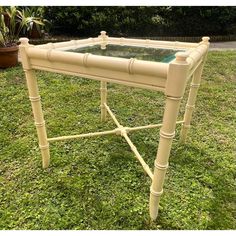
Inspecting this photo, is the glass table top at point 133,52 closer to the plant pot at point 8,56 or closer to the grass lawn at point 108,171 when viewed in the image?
the grass lawn at point 108,171

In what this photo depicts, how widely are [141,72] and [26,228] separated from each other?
99 centimetres

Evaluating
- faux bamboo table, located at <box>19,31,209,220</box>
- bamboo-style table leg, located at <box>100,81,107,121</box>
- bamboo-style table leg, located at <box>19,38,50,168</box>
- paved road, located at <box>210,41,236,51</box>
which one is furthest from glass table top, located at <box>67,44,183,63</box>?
paved road, located at <box>210,41,236,51</box>

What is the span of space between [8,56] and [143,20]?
9.51 feet

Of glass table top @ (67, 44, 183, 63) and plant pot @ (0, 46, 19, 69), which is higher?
glass table top @ (67, 44, 183, 63)

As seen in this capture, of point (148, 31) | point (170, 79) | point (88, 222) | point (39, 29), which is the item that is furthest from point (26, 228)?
point (148, 31)

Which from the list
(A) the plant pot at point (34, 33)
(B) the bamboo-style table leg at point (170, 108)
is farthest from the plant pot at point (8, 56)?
(B) the bamboo-style table leg at point (170, 108)

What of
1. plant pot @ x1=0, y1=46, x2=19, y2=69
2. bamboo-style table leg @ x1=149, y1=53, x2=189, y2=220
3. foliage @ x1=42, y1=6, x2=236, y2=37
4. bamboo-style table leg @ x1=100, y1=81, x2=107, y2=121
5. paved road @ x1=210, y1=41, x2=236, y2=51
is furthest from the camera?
paved road @ x1=210, y1=41, x2=236, y2=51

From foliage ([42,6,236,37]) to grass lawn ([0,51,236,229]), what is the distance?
262 centimetres

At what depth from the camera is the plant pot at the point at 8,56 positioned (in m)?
3.43

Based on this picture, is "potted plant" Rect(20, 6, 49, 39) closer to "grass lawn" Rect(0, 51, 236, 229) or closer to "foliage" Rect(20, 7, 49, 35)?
"foliage" Rect(20, 7, 49, 35)

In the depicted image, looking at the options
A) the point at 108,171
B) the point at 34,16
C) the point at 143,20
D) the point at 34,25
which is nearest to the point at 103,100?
the point at 108,171

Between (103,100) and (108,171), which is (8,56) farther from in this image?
(108,171)

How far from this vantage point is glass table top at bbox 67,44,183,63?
4.48 feet

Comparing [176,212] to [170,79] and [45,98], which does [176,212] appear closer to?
[170,79]
